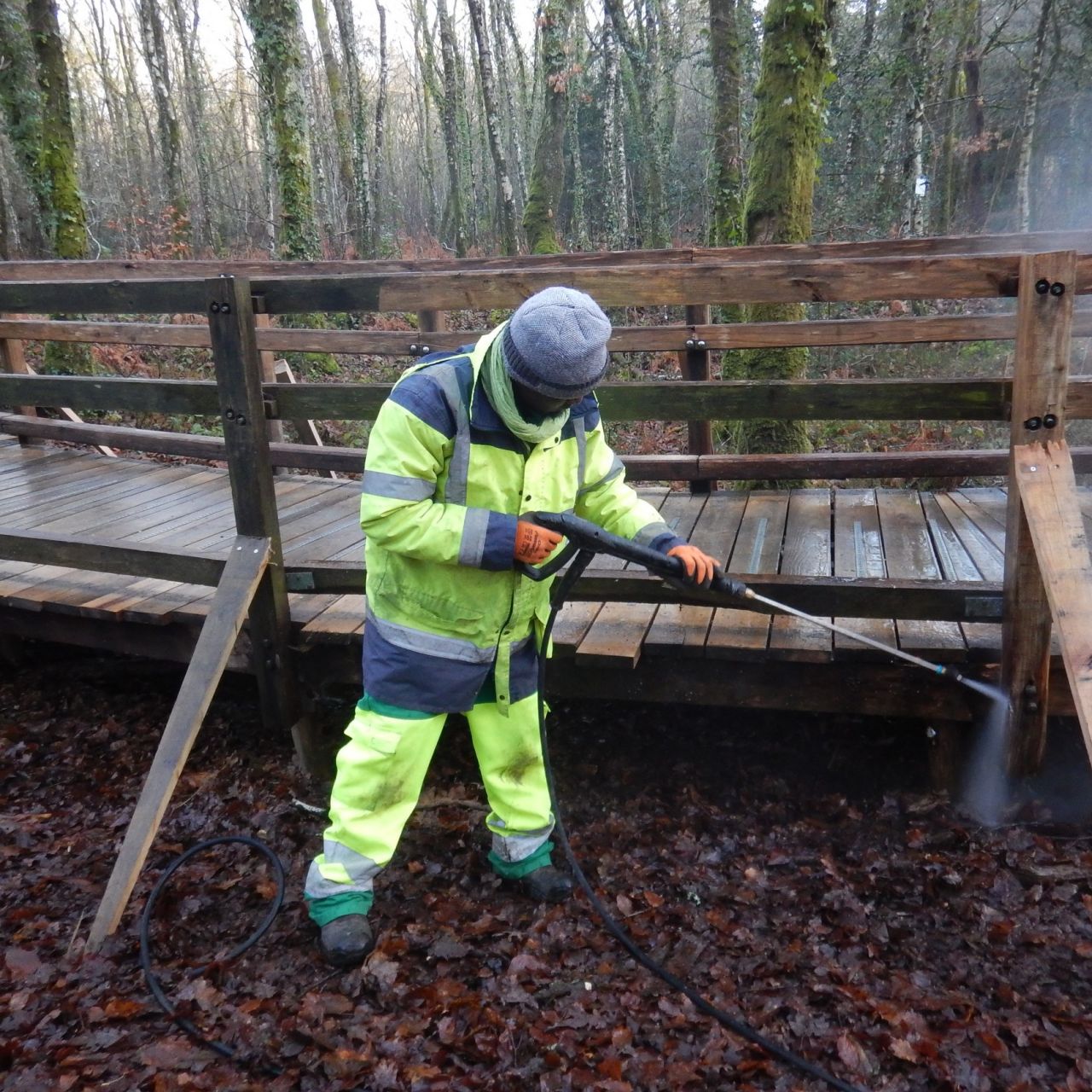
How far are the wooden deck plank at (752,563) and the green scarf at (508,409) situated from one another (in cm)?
127

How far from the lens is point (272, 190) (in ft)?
66.8

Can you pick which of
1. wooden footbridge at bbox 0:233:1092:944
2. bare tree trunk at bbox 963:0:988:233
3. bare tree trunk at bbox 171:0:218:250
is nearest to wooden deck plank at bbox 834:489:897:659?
wooden footbridge at bbox 0:233:1092:944

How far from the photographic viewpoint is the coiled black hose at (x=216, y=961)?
9.16 ft

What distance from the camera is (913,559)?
14.0 ft

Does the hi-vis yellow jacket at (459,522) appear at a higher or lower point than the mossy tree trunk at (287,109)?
lower

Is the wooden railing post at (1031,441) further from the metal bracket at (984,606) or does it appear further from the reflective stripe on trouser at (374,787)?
the reflective stripe on trouser at (374,787)

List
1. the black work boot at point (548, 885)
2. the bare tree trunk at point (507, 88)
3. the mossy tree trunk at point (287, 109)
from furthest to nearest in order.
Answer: the bare tree trunk at point (507, 88), the mossy tree trunk at point (287, 109), the black work boot at point (548, 885)

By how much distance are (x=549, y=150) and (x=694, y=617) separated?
41.0 ft

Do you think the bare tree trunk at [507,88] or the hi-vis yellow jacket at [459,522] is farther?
the bare tree trunk at [507,88]

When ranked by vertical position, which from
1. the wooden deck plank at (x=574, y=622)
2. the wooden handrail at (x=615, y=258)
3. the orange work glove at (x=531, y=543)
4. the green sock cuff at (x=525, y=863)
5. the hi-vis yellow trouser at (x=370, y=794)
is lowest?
the green sock cuff at (x=525, y=863)

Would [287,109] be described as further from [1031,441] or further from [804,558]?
[1031,441]

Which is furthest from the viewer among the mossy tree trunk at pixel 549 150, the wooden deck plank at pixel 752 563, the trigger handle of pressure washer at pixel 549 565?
the mossy tree trunk at pixel 549 150

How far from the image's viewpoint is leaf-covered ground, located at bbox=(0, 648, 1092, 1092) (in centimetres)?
270

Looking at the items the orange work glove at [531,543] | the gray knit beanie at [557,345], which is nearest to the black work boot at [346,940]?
the orange work glove at [531,543]
